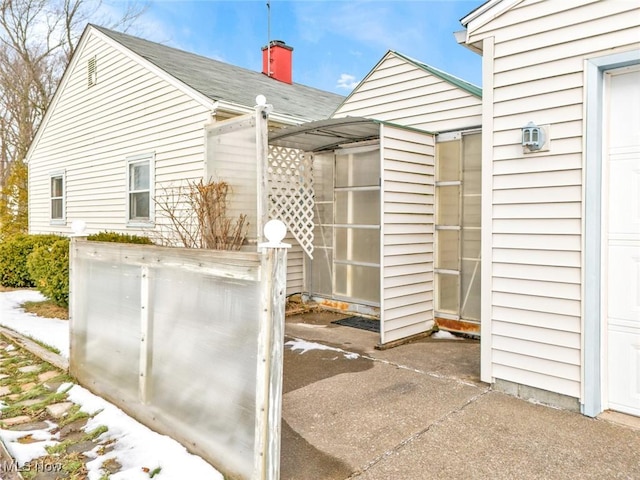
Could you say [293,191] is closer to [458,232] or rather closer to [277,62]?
[458,232]

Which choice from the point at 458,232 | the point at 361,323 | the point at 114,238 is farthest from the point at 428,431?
the point at 114,238

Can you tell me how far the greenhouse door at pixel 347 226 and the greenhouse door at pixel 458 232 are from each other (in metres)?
0.91

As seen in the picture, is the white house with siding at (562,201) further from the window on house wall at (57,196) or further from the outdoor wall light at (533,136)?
the window on house wall at (57,196)

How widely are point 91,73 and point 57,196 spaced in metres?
3.05

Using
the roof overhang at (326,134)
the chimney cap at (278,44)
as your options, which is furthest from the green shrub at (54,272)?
the chimney cap at (278,44)

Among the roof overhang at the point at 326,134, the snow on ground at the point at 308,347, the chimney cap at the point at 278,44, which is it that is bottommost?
the snow on ground at the point at 308,347

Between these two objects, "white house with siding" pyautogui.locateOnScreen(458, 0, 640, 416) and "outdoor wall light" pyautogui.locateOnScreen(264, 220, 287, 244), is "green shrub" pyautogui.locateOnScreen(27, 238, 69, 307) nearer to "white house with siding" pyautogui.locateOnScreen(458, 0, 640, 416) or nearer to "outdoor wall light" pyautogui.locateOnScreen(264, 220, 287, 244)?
"outdoor wall light" pyautogui.locateOnScreen(264, 220, 287, 244)

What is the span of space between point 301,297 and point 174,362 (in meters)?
4.46

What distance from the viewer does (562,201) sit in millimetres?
3355

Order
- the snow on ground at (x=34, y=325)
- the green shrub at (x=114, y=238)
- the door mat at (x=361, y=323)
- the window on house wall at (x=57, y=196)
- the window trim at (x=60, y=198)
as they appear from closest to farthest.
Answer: the snow on ground at (x=34, y=325), the door mat at (x=361, y=323), the green shrub at (x=114, y=238), the window trim at (x=60, y=198), the window on house wall at (x=57, y=196)

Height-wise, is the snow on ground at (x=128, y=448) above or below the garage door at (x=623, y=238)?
below

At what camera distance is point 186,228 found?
6.98 m

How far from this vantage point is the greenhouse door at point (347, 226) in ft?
20.7

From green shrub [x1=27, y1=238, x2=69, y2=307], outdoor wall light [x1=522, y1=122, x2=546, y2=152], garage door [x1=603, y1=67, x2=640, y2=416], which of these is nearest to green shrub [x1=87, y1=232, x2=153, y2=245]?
green shrub [x1=27, y1=238, x2=69, y2=307]
